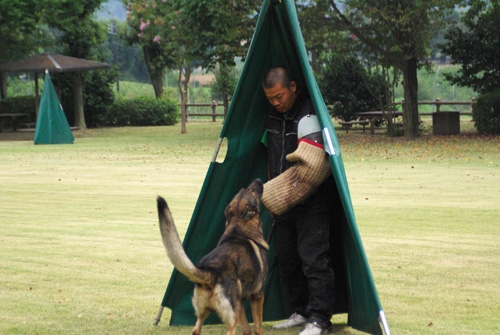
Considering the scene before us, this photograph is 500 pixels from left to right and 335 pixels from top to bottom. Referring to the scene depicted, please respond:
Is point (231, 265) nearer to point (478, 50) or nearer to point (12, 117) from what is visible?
point (478, 50)

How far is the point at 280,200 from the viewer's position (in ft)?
17.4

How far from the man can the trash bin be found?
24.3m

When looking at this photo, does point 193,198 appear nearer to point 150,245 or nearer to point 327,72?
point 150,245

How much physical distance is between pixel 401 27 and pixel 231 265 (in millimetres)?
22006

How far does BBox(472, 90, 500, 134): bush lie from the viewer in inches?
1081

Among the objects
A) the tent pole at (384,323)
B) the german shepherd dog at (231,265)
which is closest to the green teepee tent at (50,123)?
the german shepherd dog at (231,265)

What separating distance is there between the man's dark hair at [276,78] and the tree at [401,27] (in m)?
19.8

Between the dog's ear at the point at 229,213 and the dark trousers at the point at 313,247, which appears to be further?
the dark trousers at the point at 313,247

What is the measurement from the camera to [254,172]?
592cm

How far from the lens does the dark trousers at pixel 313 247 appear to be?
538 centimetres

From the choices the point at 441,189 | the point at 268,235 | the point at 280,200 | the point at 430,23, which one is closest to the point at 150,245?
the point at 268,235

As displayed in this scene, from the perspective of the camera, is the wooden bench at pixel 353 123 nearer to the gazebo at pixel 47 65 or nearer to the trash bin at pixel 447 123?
the trash bin at pixel 447 123

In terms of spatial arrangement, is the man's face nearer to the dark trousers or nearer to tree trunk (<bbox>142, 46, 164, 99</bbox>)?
the dark trousers

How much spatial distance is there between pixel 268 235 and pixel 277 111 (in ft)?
2.96
